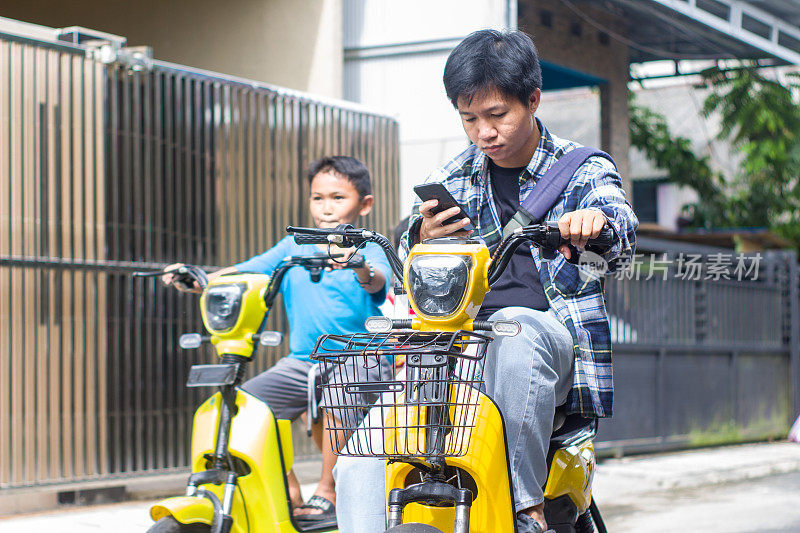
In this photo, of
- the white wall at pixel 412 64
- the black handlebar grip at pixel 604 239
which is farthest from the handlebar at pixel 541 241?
the white wall at pixel 412 64

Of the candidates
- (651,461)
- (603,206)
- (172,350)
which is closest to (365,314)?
Result: (603,206)

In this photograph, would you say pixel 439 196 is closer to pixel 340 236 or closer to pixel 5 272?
pixel 340 236

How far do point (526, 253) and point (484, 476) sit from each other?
83 cm

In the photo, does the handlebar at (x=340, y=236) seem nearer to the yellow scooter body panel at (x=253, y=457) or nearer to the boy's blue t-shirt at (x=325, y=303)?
the yellow scooter body panel at (x=253, y=457)

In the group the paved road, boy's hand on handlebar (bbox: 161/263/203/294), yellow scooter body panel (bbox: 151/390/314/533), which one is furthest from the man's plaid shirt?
the paved road

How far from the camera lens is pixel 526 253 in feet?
9.90

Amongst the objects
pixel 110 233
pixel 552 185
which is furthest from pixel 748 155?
pixel 552 185

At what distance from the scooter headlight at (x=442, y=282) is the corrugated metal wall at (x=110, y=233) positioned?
409 cm

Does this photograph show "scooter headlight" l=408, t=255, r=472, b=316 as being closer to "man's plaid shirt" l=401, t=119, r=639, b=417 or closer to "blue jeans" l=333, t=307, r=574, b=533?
"blue jeans" l=333, t=307, r=574, b=533

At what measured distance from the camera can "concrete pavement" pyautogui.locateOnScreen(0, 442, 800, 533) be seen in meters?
5.72

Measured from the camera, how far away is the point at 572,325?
289 centimetres

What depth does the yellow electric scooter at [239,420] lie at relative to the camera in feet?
12.3

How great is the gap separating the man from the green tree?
13.9 m

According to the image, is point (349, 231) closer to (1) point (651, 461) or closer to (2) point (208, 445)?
(2) point (208, 445)
